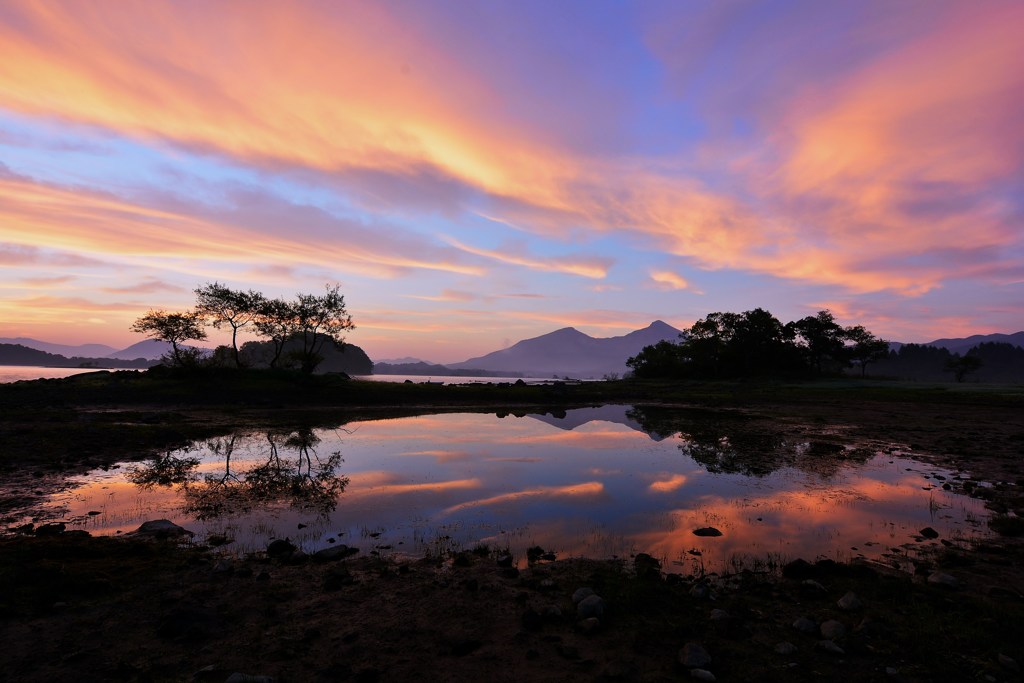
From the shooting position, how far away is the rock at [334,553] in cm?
1109

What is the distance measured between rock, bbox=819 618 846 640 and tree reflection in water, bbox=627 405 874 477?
14983 mm

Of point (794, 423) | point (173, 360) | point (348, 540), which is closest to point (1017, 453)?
point (794, 423)

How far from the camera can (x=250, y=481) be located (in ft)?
63.5

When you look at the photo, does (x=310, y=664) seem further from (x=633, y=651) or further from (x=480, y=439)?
(x=480, y=439)

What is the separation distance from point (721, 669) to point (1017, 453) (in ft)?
105

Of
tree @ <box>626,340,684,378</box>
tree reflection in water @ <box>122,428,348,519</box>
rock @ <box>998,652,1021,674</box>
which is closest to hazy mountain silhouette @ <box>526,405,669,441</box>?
tree reflection in water @ <box>122,428,348,519</box>

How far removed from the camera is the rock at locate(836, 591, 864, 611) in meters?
8.48

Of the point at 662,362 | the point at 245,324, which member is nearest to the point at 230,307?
the point at 245,324

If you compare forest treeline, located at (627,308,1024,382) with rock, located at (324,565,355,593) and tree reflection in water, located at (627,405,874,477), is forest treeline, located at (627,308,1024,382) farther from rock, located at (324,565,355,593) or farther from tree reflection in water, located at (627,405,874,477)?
rock, located at (324,565,355,593)

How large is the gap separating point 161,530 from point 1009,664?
18.5m

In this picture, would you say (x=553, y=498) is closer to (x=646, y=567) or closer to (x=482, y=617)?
(x=646, y=567)

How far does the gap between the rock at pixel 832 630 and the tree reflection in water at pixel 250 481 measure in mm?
13850

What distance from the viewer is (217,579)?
968 centimetres

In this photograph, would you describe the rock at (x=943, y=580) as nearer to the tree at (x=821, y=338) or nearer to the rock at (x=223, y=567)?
the rock at (x=223, y=567)
